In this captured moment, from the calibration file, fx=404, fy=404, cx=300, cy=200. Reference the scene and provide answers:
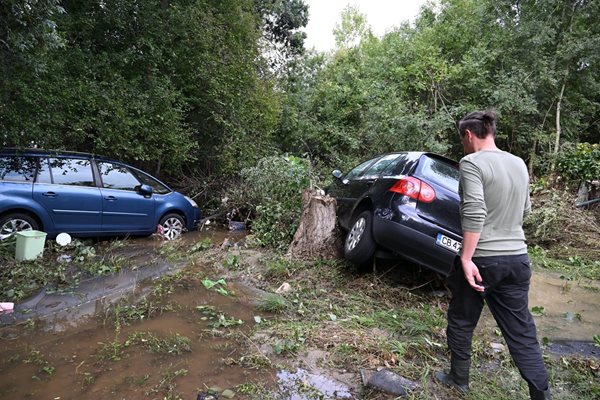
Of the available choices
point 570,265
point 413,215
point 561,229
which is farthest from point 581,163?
point 413,215

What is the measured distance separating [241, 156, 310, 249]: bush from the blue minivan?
165cm

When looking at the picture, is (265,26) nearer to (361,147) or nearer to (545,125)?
(361,147)

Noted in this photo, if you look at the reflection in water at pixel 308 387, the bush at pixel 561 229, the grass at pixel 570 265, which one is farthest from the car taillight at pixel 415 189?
the bush at pixel 561 229

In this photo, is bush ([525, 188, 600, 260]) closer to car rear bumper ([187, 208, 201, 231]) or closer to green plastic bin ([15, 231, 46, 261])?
car rear bumper ([187, 208, 201, 231])

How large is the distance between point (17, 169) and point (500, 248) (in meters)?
6.21

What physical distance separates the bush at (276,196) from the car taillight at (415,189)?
2.63 m

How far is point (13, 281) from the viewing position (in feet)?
14.8

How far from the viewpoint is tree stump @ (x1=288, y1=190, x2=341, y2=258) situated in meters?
5.47

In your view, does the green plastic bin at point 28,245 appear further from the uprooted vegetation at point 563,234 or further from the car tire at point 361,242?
the uprooted vegetation at point 563,234

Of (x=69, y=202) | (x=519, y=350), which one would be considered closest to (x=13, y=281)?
(x=69, y=202)

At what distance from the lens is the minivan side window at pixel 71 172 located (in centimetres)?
608

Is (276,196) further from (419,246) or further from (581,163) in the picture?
(581,163)

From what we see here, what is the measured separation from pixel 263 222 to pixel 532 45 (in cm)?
970

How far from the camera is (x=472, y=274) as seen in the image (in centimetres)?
240
